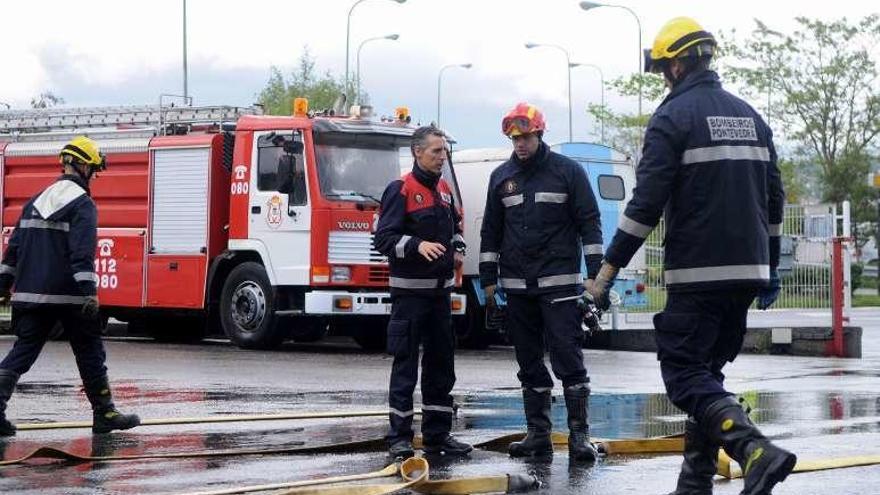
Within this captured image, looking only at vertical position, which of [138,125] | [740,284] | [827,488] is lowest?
[827,488]

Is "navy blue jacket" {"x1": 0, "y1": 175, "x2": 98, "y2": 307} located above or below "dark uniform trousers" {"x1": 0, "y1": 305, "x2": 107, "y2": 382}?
above

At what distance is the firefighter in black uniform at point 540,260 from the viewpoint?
884 cm

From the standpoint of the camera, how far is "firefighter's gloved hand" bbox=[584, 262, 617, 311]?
7.26m

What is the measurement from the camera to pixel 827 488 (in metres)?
7.44

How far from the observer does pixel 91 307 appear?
32.2 ft

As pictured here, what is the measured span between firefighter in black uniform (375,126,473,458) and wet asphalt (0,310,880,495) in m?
0.31

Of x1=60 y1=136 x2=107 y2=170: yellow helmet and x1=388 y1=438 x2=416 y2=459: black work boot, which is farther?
x1=60 y1=136 x2=107 y2=170: yellow helmet

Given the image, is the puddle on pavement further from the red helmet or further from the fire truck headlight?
the fire truck headlight

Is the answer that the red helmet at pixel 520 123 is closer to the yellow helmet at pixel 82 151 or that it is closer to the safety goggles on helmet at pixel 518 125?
the safety goggles on helmet at pixel 518 125

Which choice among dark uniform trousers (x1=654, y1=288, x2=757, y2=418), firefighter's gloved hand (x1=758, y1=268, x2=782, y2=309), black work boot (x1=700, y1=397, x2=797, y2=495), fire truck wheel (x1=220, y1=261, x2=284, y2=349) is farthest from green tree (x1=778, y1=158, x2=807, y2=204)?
black work boot (x1=700, y1=397, x2=797, y2=495)

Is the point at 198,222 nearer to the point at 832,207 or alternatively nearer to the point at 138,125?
the point at 138,125

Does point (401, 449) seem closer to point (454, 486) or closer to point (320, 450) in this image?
point (320, 450)

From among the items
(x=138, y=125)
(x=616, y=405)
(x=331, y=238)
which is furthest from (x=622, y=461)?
(x=138, y=125)

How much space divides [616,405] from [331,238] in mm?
7532
